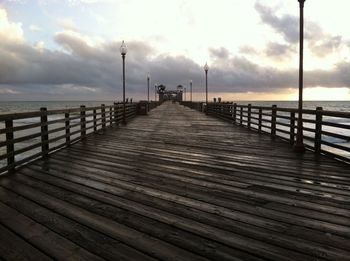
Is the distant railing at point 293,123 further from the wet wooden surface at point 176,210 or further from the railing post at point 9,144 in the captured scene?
the railing post at point 9,144

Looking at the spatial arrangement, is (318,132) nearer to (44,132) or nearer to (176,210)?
(176,210)

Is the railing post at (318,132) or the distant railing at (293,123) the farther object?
the railing post at (318,132)

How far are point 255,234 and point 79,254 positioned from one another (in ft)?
5.52

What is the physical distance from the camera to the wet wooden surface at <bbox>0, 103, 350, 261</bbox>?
9.80ft

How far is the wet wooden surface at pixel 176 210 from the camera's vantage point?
9.80 feet

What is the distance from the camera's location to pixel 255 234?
330 cm

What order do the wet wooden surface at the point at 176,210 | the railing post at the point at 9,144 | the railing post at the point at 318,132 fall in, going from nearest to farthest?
1. the wet wooden surface at the point at 176,210
2. the railing post at the point at 9,144
3. the railing post at the point at 318,132

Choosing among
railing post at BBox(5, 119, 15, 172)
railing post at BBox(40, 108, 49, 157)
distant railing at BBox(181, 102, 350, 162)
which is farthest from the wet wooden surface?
distant railing at BBox(181, 102, 350, 162)

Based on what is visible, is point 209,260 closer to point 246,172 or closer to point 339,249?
point 339,249

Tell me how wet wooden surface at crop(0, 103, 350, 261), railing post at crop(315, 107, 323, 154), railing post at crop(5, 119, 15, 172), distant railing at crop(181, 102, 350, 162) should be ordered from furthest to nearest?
railing post at crop(315, 107, 323, 154), distant railing at crop(181, 102, 350, 162), railing post at crop(5, 119, 15, 172), wet wooden surface at crop(0, 103, 350, 261)

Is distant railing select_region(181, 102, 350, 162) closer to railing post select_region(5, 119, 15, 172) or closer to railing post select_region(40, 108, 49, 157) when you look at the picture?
railing post select_region(40, 108, 49, 157)

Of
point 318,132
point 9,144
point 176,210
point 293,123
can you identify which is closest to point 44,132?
point 9,144

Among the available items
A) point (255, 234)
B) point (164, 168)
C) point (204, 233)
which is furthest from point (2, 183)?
point (255, 234)

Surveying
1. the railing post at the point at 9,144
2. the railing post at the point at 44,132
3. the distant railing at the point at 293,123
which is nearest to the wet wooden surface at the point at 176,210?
the railing post at the point at 9,144
